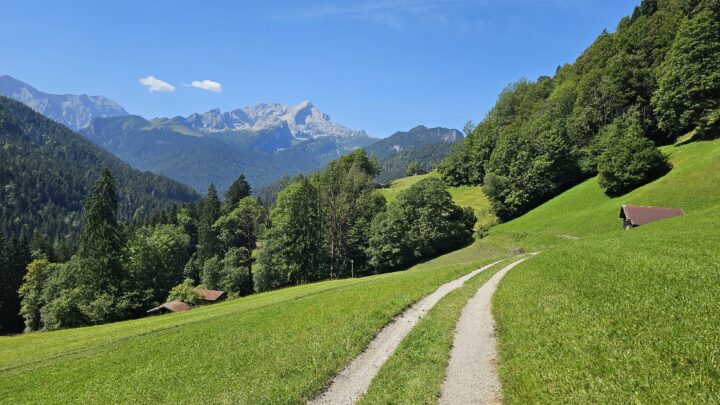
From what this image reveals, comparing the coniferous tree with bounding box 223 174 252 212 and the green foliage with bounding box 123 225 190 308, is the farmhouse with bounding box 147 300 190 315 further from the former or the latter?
the coniferous tree with bounding box 223 174 252 212

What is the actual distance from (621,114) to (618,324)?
9428 cm

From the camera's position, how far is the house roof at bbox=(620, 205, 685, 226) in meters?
52.8

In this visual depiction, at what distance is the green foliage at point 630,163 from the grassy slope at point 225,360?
57.7 m

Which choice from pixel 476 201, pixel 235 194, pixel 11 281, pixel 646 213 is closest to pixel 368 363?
pixel 646 213

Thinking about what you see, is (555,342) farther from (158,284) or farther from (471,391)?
(158,284)

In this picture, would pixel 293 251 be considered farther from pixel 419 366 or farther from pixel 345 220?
pixel 419 366

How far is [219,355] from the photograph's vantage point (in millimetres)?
19422

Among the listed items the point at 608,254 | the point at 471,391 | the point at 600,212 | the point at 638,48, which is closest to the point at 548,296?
the point at 471,391

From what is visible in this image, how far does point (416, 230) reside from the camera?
85.3 metres

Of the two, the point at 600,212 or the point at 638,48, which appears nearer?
the point at 600,212

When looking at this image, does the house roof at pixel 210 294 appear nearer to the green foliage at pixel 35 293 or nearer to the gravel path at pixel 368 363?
the green foliage at pixel 35 293

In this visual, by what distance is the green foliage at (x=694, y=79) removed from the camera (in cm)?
6575

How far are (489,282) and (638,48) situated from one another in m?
94.0

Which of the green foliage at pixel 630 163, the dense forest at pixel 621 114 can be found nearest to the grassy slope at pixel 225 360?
the green foliage at pixel 630 163
